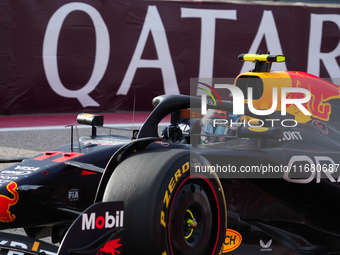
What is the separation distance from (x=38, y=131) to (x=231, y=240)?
661 centimetres

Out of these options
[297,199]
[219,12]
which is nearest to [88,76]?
[219,12]

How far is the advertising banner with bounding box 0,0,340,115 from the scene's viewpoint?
10977 mm

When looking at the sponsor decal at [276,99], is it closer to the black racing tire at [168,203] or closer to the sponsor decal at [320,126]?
the sponsor decal at [320,126]

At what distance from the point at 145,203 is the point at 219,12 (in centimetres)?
984

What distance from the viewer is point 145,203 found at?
2756 mm

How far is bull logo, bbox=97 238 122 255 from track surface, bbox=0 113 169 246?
4245mm

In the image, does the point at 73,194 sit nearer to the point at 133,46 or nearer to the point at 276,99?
the point at 276,99

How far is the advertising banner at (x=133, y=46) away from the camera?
11.0 meters

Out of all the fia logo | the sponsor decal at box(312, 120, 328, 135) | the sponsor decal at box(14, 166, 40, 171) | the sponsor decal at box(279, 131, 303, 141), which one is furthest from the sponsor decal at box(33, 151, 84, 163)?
the sponsor decal at box(312, 120, 328, 135)

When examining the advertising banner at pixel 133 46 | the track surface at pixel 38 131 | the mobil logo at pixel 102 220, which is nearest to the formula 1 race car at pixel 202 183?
the mobil logo at pixel 102 220

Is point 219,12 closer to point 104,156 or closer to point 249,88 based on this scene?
point 249,88

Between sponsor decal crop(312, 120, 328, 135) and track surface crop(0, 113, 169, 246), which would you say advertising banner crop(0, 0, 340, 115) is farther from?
sponsor decal crop(312, 120, 328, 135)

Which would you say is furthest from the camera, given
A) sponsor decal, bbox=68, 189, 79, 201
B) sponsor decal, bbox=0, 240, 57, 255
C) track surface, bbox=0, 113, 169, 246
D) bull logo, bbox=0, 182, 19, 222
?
track surface, bbox=0, 113, 169, 246

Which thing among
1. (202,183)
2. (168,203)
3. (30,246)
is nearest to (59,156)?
(30,246)
